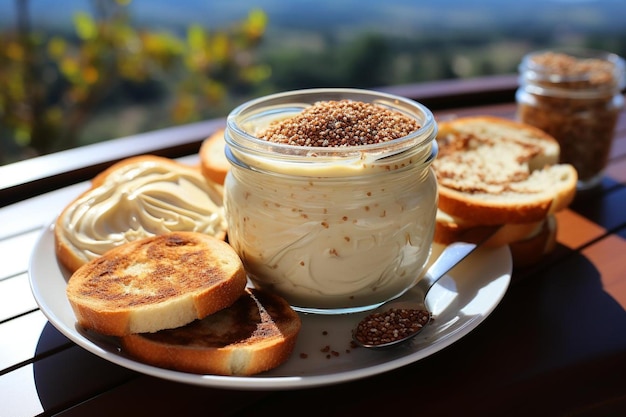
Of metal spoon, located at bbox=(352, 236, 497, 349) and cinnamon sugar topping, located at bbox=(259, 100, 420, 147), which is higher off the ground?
cinnamon sugar topping, located at bbox=(259, 100, 420, 147)

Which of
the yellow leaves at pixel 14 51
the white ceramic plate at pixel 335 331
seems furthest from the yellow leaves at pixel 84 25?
the white ceramic plate at pixel 335 331

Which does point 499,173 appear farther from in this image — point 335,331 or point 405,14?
point 405,14

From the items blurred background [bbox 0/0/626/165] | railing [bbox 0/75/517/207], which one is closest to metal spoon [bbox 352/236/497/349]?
railing [bbox 0/75/517/207]

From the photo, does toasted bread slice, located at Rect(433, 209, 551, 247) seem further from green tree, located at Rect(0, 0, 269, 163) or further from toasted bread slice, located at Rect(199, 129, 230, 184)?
green tree, located at Rect(0, 0, 269, 163)

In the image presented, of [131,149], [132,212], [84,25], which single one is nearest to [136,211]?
[132,212]

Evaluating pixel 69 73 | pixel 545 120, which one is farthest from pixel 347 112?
pixel 69 73

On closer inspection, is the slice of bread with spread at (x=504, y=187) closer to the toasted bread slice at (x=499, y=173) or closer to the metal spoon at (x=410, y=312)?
the toasted bread slice at (x=499, y=173)

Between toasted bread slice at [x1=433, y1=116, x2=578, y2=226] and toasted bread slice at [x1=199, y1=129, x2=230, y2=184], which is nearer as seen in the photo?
toasted bread slice at [x1=433, y1=116, x2=578, y2=226]
